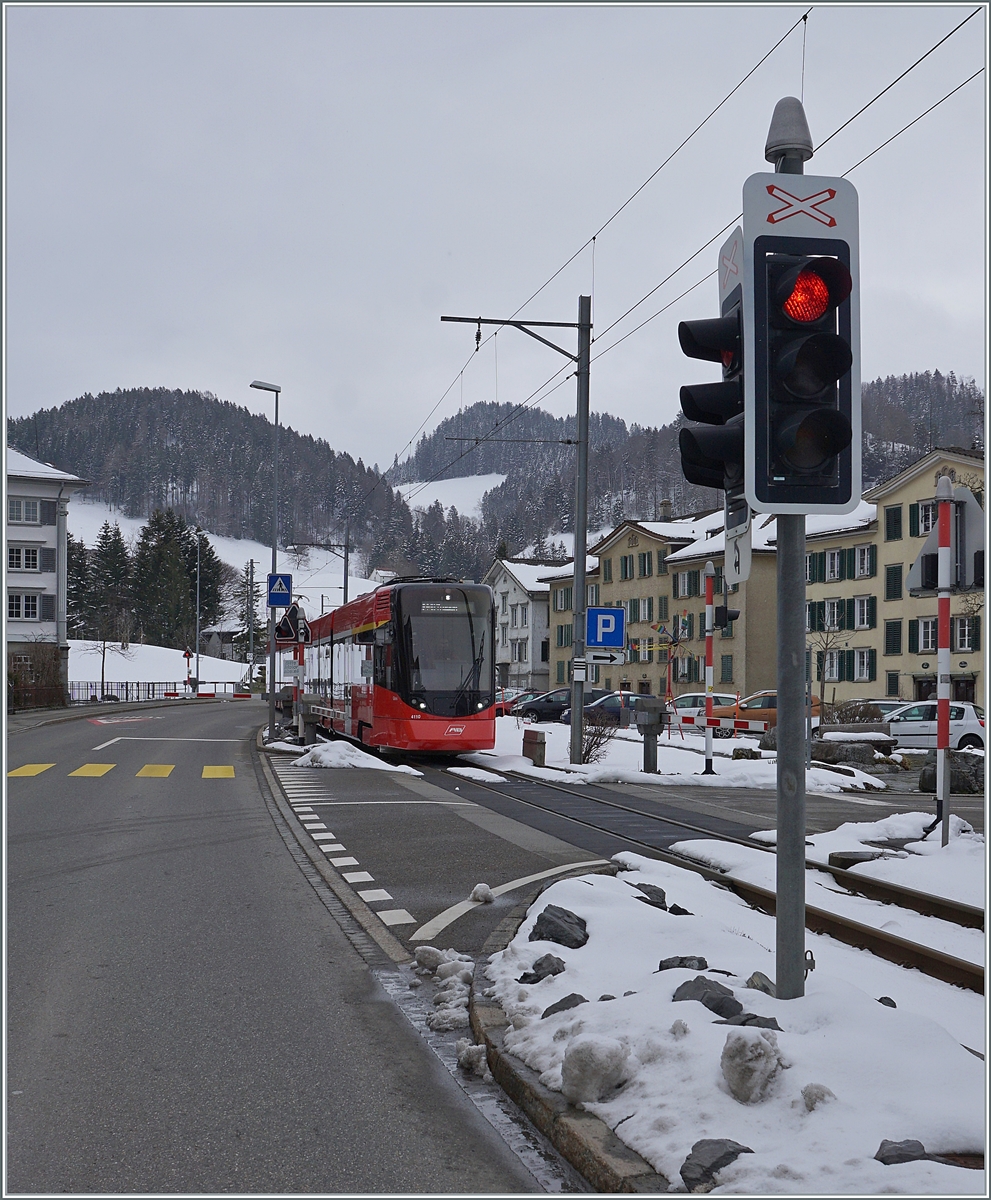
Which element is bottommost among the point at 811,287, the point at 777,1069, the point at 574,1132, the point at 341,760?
the point at 341,760

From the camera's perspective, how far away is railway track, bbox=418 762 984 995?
22.4 ft

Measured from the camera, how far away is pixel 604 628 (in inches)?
906

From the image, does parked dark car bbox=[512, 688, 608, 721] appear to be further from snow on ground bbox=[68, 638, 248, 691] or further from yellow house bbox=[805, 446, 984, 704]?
snow on ground bbox=[68, 638, 248, 691]

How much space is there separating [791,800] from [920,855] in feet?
19.4

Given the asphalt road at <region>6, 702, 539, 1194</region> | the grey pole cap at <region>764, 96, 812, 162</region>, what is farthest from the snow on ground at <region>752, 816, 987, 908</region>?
the grey pole cap at <region>764, 96, 812, 162</region>

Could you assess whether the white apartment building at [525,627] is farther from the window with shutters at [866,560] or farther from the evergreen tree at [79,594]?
the evergreen tree at [79,594]

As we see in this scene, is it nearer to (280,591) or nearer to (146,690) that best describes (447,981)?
(280,591)

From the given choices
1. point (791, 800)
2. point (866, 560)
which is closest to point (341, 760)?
point (791, 800)

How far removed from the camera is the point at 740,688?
59.7 metres

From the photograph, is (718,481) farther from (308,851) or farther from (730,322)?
(308,851)

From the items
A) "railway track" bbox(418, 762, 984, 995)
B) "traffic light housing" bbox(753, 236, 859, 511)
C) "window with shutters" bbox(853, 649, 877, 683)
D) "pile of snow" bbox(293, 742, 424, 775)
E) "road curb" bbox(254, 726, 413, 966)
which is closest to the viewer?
"traffic light housing" bbox(753, 236, 859, 511)

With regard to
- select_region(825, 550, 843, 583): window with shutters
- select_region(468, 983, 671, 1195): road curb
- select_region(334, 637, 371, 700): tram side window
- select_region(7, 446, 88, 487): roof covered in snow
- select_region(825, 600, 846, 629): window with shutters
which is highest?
select_region(7, 446, 88, 487): roof covered in snow

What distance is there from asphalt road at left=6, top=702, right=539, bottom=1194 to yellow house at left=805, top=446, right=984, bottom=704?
40.0m

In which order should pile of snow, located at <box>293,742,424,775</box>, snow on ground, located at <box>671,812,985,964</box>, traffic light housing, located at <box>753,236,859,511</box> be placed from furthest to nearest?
1. pile of snow, located at <box>293,742,424,775</box>
2. snow on ground, located at <box>671,812,985,964</box>
3. traffic light housing, located at <box>753,236,859,511</box>
